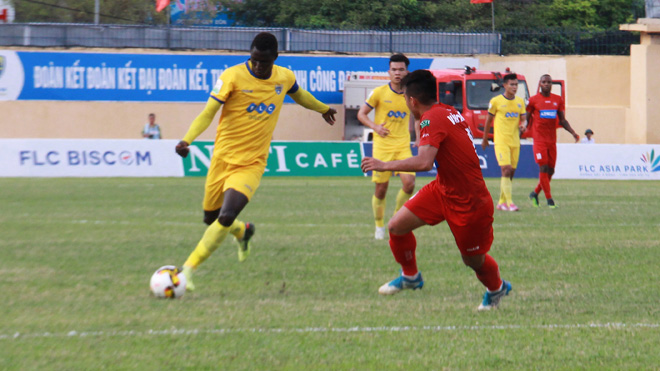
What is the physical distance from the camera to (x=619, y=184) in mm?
22359

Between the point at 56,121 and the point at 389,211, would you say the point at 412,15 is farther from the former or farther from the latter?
the point at 389,211

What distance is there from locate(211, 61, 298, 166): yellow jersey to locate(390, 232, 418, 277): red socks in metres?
1.55

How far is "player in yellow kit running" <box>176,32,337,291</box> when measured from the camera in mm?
7352

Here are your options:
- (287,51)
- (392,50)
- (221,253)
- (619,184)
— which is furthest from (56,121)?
(221,253)

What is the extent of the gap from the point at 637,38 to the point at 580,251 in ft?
95.9

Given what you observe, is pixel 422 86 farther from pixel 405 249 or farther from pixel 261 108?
pixel 261 108

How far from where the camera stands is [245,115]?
7672mm

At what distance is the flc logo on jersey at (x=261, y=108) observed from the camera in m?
7.68

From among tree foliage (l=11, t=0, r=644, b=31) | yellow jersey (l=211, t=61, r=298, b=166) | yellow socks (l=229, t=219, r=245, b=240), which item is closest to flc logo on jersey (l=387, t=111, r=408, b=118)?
yellow socks (l=229, t=219, r=245, b=240)

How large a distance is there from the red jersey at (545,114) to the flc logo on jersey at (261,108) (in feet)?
27.7

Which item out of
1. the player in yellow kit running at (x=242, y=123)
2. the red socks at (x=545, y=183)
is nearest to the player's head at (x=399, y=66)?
the player in yellow kit running at (x=242, y=123)

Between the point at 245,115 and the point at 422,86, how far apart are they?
6.58 feet

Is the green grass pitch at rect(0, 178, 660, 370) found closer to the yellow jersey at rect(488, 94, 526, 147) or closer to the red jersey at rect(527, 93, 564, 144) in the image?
the yellow jersey at rect(488, 94, 526, 147)

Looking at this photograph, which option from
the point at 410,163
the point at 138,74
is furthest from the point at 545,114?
the point at 138,74
